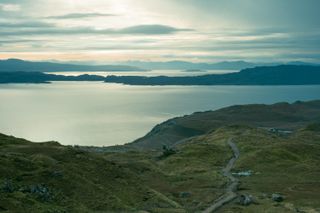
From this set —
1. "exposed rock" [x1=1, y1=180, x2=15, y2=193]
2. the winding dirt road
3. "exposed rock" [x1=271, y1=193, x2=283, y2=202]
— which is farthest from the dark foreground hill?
the winding dirt road

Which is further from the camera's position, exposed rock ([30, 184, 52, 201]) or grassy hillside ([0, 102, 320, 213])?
grassy hillside ([0, 102, 320, 213])

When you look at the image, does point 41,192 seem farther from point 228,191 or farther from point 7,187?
point 228,191

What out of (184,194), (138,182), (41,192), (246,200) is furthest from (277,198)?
(41,192)

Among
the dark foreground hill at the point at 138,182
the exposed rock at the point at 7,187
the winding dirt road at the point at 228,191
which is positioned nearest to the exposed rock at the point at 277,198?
the dark foreground hill at the point at 138,182

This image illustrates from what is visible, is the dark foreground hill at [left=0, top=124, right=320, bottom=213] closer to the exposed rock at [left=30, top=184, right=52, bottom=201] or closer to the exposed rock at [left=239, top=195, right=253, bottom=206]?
the exposed rock at [left=30, top=184, right=52, bottom=201]

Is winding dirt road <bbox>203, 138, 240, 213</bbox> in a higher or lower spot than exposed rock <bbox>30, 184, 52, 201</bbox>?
lower

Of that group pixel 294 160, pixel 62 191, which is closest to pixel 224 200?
pixel 62 191

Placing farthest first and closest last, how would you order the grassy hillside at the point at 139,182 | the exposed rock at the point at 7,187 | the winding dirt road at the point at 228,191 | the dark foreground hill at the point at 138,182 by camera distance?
1. the winding dirt road at the point at 228,191
2. the grassy hillside at the point at 139,182
3. the dark foreground hill at the point at 138,182
4. the exposed rock at the point at 7,187

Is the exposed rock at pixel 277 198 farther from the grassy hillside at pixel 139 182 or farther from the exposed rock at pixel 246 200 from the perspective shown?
the exposed rock at pixel 246 200

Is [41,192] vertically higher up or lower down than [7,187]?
lower down

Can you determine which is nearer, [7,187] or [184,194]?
[7,187]

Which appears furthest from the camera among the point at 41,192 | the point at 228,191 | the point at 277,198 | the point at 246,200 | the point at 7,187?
the point at 228,191

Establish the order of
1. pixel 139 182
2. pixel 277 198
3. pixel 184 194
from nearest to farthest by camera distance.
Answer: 1. pixel 277 198
2. pixel 184 194
3. pixel 139 182
